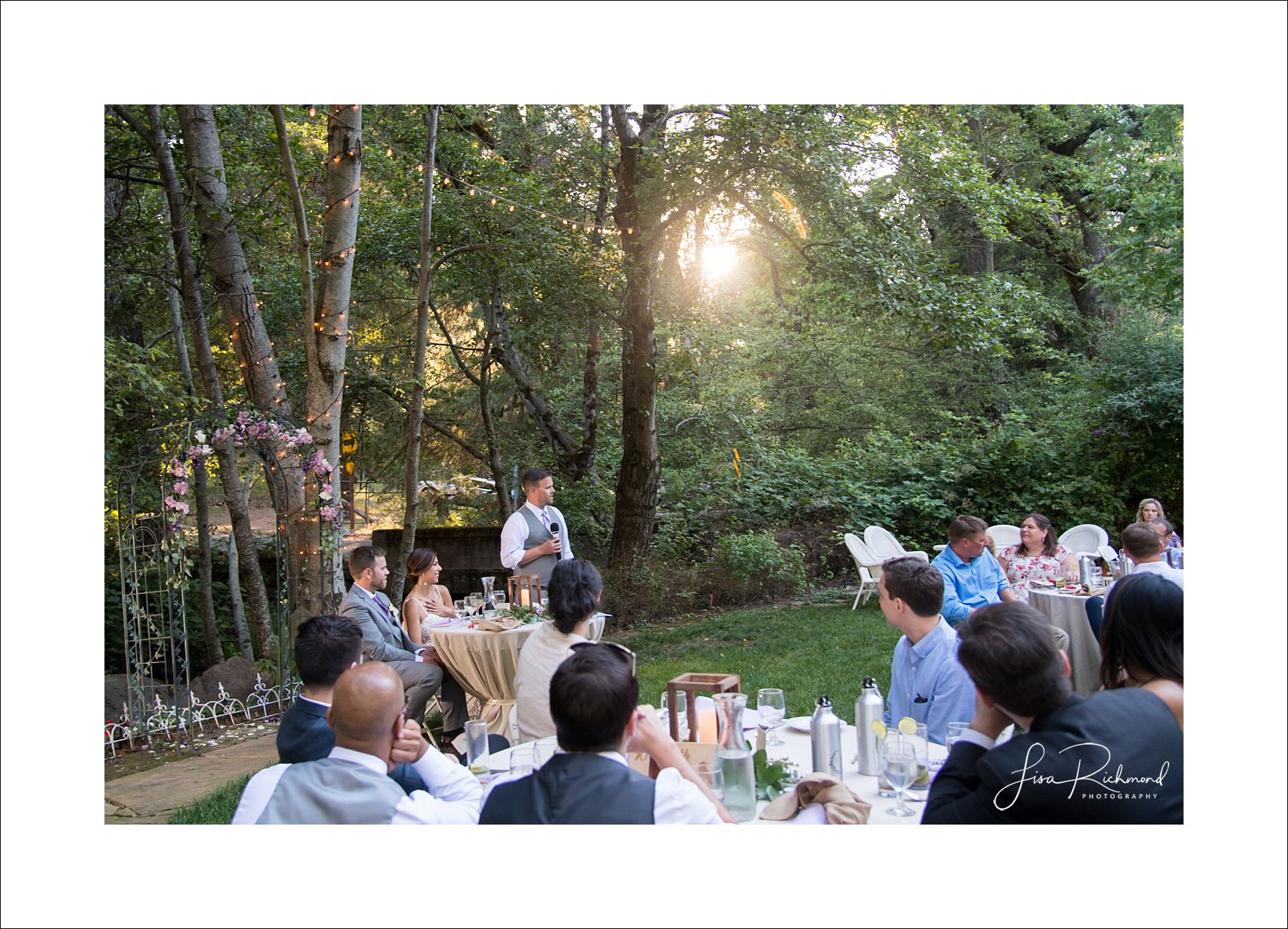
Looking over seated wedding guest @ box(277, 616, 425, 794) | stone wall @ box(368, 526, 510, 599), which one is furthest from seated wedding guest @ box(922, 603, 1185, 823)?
stone wall @ box(368, 526, 510, 599)

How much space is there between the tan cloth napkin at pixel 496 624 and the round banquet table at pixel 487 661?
31 mm

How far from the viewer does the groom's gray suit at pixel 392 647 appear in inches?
195

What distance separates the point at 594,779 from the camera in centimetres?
207

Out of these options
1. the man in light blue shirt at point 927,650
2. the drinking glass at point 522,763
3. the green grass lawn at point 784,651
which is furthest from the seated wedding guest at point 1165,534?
the drinking glass at point 522,763

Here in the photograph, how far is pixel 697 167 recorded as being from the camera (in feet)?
29.3

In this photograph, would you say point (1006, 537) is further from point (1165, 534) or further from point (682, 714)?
point (682, 714)

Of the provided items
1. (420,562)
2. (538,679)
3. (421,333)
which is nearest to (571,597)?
(538,679)

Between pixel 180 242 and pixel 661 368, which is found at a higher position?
pixel 180 242

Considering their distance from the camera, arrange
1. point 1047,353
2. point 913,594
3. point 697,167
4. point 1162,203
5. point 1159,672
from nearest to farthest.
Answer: point 1159,672, point 913,594, point 697,167, point 1162,203, point 1047,353

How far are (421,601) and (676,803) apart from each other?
3.94 metres
